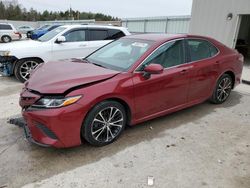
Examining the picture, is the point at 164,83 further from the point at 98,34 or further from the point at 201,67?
the point at 98,34

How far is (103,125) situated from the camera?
3285 mm

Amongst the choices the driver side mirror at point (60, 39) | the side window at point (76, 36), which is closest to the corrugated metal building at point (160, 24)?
the side window at point (76, 36)

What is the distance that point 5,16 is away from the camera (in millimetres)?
57688

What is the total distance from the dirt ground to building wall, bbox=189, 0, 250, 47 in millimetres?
7659

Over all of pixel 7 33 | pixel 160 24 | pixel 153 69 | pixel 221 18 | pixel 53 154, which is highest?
pixel 221 18

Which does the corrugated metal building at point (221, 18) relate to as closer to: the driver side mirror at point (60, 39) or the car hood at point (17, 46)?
the driver side mirror at point (60, 39)

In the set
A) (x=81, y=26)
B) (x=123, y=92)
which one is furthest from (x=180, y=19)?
(x=123, y=92)

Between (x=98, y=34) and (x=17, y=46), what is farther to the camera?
(x=98, y=34)

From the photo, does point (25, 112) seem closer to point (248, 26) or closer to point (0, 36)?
point (248, 26)

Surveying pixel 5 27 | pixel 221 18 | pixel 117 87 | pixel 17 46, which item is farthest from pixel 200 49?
pixel 5 27

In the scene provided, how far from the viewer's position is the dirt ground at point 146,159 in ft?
8.89

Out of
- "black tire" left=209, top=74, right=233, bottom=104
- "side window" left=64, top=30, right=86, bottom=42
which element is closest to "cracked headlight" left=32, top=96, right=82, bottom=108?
"black tire" left=209, top=74, right=233, bottom=104

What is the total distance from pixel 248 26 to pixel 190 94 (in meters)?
13.4

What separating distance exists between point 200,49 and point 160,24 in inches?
591
